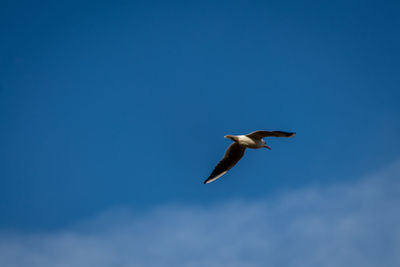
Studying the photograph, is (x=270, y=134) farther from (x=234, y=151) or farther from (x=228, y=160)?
(x=228, y=160)

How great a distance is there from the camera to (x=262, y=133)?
55.6 feet

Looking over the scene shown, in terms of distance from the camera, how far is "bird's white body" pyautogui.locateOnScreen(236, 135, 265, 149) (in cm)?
1783

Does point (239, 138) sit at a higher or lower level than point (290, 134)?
higher

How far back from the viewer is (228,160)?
778 inches

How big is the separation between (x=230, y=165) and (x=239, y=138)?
2400 millimetres

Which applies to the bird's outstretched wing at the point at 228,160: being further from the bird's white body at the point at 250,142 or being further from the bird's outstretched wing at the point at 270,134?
the bird's outstretched wing at the point at 270,134

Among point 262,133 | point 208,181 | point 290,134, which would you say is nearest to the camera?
point 290,134

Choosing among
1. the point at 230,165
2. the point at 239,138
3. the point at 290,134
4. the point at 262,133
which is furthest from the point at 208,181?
the point at 290,134

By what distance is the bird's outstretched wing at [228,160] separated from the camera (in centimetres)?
1942

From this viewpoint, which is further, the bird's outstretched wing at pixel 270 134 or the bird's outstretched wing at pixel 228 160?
the bird's outstretched wing at pixel 228 160

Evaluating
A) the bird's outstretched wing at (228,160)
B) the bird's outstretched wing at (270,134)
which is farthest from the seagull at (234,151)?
the bird's outstretched wing at (270,134)

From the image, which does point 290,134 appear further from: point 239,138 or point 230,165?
point 230,165

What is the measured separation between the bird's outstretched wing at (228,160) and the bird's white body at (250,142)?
1.05m

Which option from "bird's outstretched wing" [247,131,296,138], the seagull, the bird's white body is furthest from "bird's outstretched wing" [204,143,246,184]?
"bird's outstretched wing" [247,131,296,138]
